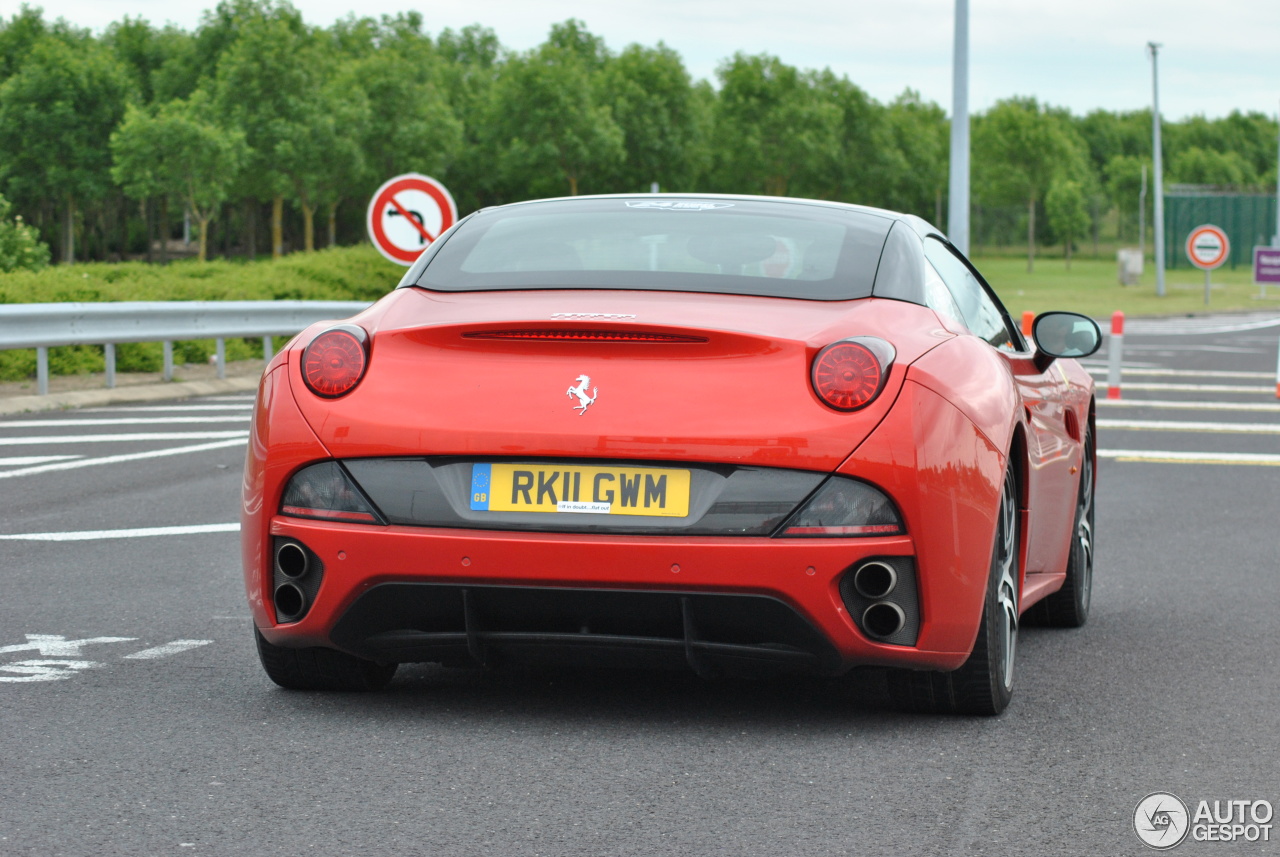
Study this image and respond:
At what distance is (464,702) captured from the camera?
4.54 meters

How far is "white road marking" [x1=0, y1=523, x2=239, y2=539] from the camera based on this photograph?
7.40 meters

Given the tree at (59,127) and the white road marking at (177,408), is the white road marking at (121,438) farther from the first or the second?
the tree at (59,127)

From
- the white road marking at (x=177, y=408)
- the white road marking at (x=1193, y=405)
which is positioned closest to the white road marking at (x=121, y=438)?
the white road marking at (x=177, y=408)

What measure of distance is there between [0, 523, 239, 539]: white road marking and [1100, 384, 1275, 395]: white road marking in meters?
12.8

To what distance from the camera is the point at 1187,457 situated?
473 inches

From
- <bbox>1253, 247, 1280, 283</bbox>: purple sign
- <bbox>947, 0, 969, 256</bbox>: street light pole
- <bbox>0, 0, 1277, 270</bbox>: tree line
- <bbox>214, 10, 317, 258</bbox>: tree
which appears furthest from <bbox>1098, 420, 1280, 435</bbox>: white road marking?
<bbox>214, 10, 317, 258</bbox>: tree

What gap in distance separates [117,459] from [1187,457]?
22.8 feet

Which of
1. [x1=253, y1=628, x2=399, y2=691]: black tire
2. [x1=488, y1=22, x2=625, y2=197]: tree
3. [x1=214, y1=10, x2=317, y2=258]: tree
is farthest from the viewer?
[x1=488, y1=22, x2=625, y2=197]: tree

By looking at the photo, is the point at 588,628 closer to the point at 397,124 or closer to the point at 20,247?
the point at 20,247

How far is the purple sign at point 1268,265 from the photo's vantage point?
34062mm

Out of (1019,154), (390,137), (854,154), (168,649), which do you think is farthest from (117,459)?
(854,154)

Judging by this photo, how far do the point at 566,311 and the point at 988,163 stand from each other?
285 ft

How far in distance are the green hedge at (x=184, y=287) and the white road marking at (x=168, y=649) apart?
9877mm

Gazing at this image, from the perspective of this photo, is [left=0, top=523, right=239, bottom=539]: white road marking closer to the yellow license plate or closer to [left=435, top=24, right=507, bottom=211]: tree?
the yellow license plate
